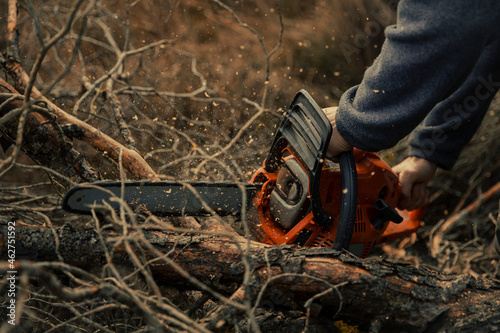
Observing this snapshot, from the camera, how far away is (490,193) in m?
2.84

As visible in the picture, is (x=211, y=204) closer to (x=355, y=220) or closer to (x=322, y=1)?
(x=355, y=220)

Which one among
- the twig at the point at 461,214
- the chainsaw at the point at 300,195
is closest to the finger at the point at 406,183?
the chainsaw at the point at 300,195

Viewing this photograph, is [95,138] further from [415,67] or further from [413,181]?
[413,181]

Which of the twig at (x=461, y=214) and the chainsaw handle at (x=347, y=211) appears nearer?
the chainsaw handle at (x=347, y=211)

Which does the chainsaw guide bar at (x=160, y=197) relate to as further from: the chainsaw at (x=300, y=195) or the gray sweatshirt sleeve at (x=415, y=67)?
the gray sweatshirt sleeve at (x=415, y=67)

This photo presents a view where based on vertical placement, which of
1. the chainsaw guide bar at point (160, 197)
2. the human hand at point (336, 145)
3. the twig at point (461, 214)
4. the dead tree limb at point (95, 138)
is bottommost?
the twig at point (461, 214)

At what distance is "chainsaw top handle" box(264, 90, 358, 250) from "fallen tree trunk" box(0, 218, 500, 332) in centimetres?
15

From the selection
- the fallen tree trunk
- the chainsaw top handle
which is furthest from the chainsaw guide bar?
the chainsaw top handle

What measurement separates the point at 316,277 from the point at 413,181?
926 millimetres

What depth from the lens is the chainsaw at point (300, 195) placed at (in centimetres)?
152

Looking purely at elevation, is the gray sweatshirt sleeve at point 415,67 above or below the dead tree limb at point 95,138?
below

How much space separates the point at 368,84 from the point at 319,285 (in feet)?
2.28

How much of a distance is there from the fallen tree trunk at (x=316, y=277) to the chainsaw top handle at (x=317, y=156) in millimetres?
149

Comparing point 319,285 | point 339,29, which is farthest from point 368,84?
point 339,29
